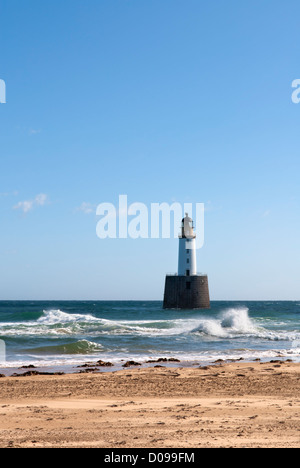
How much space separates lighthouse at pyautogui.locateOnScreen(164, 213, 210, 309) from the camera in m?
55.3

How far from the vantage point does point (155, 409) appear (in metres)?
8.81

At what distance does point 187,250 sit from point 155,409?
46721 millimetres

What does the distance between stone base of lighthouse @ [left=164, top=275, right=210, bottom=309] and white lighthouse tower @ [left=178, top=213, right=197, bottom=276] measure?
0.79 metres

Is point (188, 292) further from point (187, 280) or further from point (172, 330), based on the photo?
point (172, 330)

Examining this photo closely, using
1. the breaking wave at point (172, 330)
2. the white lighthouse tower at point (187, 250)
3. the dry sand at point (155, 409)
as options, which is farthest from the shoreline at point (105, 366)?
the white lighthouse tower at point (187, 250)

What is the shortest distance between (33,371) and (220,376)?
502 centimetres

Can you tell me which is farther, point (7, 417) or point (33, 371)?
point (33, 371)

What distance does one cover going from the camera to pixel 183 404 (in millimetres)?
9305

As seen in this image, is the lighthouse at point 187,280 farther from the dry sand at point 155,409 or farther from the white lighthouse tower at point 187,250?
the dry sand at point 155,409

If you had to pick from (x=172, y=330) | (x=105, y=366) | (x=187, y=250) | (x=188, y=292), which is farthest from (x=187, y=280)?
(x=105, y=366)
